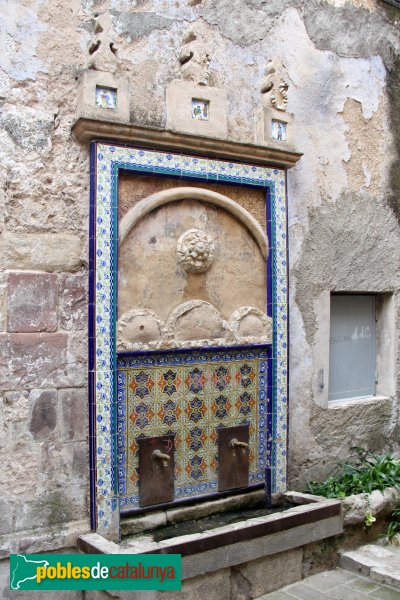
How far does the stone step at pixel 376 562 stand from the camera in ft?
12.7

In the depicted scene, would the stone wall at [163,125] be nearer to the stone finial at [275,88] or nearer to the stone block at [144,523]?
the stone finial at [275,88]

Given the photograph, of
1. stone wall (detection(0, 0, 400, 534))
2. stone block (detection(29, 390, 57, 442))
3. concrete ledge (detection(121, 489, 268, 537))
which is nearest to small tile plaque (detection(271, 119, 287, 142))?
stone wall (detection(0, 0, 400, 534))

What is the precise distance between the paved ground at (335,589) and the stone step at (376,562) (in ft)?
0.14

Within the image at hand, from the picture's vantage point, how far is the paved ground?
3.70 m

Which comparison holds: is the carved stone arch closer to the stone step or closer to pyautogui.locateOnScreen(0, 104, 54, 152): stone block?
pyautogui.locateOnScreen(0, 104, 54, 152): stone block

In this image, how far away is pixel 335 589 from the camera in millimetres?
3807

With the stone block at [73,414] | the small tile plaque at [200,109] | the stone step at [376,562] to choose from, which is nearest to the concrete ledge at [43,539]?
the stone block at [73,414]

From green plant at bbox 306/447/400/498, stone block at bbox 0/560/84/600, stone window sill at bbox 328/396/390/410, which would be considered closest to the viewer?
stone block at bbox 0/560/84/600

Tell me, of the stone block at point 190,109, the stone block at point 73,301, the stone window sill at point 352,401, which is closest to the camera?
the stone block at point 73,301

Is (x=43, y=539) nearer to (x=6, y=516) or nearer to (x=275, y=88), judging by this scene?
(x=6, y=516)

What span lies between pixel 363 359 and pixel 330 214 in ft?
4.18

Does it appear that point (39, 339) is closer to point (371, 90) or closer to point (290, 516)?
point (290, 516)

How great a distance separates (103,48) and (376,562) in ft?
11.7

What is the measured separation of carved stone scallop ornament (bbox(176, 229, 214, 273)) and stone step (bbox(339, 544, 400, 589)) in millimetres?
2128
